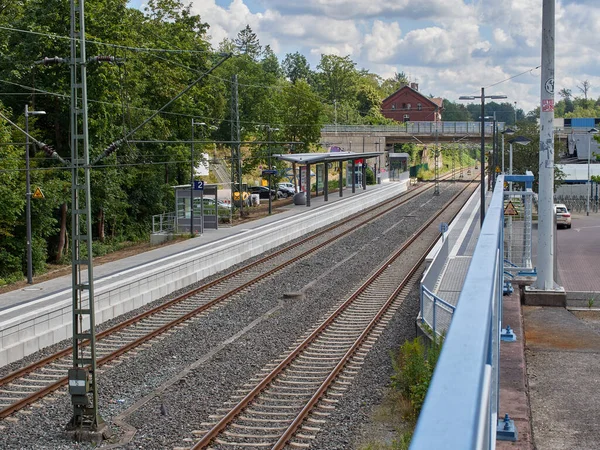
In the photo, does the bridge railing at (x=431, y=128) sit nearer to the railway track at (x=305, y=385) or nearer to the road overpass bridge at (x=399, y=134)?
the road overpass bridge at (x=399, y=134)

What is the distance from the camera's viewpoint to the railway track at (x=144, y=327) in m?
13.0

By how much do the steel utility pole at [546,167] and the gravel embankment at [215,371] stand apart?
10.6ft

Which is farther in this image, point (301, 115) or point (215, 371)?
point (301, 115)

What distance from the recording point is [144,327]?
1783 cm

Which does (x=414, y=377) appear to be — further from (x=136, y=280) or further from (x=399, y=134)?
(x=399, y=134)

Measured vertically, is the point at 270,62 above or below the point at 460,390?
above

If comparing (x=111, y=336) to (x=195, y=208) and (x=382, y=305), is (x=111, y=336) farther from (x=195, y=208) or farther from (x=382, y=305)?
(x=195, y=208)

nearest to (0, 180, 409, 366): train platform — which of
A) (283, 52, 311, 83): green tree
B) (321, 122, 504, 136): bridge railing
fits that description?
(321, 122, 504, 136): bridge railing

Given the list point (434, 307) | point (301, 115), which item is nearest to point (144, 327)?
point (434, 307)

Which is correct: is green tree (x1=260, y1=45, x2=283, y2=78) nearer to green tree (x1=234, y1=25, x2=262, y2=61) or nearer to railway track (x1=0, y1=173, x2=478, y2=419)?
green tree (x1=234, y1=25, x2=262, y2=61)

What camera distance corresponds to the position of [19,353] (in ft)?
49.2

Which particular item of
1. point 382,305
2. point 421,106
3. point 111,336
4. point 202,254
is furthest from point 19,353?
point 421,106

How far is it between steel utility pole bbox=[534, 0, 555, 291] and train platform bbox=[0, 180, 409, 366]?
31.7 feet

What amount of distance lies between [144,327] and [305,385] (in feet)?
18.7
